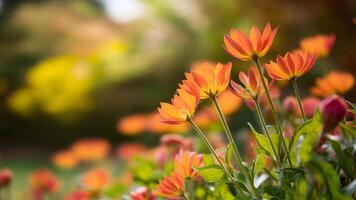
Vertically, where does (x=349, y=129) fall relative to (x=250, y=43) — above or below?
below

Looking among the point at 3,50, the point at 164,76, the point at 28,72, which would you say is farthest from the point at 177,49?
the point at 3,50

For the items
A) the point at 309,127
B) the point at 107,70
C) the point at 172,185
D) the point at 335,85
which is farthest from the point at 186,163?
the point at 107,70

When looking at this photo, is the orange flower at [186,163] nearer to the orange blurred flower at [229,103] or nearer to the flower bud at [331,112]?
the flower bud at [331,112]

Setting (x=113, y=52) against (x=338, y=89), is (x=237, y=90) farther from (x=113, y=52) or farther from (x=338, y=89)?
(x=113, y=52)

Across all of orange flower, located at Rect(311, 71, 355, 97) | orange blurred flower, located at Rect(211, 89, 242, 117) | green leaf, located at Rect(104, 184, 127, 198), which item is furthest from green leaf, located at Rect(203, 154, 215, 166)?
orange blurred flower, located at Rect(211, 89, 242, 117)

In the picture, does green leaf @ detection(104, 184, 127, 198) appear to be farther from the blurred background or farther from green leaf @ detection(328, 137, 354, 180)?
the blurred background

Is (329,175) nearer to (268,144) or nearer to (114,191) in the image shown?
(268,144)

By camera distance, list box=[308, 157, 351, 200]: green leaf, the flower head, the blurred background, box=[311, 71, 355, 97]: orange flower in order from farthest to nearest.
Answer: the blurred background → the flower head → box=[311, 71, 355, 97]: orange flower → box=[308, 157, 351, 200]: green leaf
